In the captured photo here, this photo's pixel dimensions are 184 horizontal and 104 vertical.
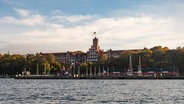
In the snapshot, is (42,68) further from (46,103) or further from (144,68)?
(46,103)

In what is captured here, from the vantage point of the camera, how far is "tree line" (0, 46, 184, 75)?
150750mm

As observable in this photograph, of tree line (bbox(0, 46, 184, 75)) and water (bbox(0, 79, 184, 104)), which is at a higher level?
tree line (bbox(0, 46, 184, 75))

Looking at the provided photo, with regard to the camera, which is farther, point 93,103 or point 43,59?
point 43,59

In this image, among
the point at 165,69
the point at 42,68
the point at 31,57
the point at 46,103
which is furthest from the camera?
the point at 31,57

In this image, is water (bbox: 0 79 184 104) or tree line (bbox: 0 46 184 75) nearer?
water (bbox: 0 79 184 104)

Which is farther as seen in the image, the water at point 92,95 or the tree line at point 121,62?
the tree line at point 121,62

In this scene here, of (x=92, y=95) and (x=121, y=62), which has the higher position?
(x=121, y=62)

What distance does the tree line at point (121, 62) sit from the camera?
15075 centimetres

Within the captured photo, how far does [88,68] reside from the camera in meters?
171

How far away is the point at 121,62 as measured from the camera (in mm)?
163000

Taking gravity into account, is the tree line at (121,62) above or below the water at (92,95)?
above

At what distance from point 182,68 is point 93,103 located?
115686 mm

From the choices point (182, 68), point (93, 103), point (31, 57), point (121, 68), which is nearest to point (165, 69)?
point (182, 68)

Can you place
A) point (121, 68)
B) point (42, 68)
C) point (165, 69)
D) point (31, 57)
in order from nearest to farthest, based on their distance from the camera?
point (165, 69) < point (121, 68) < point (42, 68) < point (31, 57)
